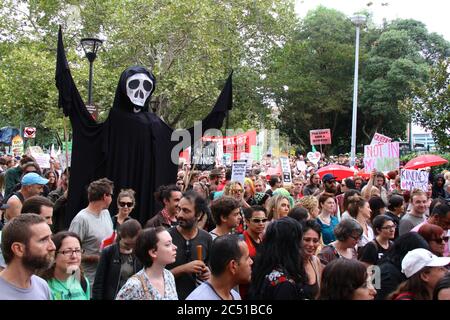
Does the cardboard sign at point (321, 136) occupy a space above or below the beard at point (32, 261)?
above

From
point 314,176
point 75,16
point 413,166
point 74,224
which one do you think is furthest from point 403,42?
point 74,224

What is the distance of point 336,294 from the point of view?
149 inches

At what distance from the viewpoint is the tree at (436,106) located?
21141 mm

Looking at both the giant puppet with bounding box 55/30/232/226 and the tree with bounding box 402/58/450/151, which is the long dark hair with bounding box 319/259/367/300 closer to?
the giant puppet with bounding box 55/30/232/226

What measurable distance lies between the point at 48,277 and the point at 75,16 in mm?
25853

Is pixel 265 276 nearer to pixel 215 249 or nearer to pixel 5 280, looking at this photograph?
pixel 215 249

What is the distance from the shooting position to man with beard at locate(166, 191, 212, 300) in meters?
5.13

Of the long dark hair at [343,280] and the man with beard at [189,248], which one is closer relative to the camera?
the long dark hair at [343,280]

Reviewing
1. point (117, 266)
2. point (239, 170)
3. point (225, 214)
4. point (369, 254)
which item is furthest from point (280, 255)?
point (239, 170)

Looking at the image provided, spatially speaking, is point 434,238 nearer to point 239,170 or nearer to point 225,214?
point 225,214

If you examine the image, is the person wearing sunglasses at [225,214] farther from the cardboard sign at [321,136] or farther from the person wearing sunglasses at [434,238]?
the cardboard sign at [321,136]

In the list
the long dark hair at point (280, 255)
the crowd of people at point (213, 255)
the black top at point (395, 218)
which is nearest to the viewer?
the crowd of people at point (213, 255)

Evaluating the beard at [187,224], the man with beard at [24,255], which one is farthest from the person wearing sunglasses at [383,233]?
the man with beard at [24,255]

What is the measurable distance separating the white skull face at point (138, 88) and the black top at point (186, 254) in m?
3.76
